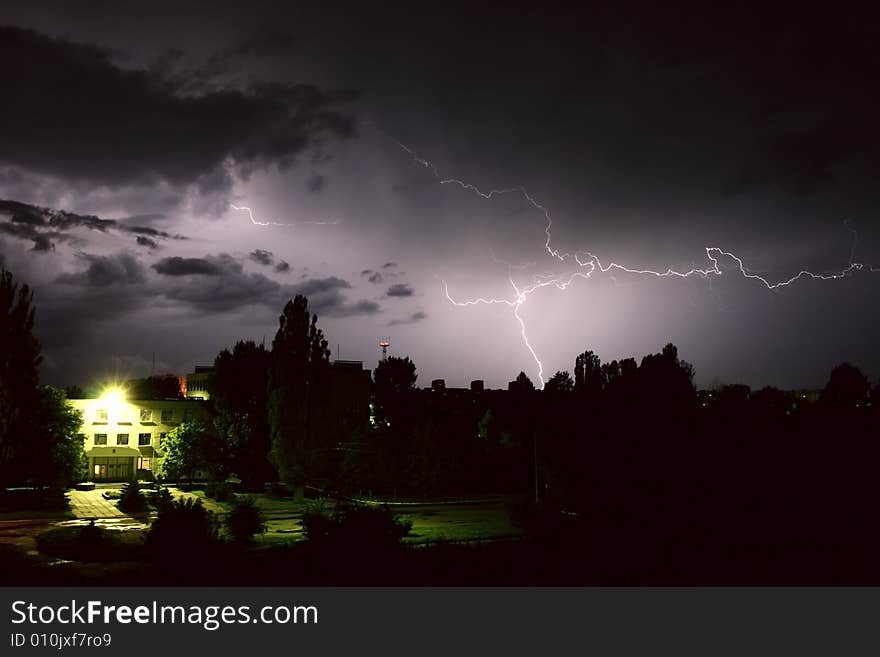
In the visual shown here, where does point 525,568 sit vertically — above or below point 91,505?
above

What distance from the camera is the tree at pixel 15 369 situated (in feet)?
69.7

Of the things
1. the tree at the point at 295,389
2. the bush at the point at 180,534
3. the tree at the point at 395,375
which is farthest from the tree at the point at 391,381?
the bush at the point at 180,534

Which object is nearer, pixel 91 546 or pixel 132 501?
pixel 91 546

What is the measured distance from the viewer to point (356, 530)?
15383 millimetres

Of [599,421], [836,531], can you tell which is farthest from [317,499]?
[836,531]

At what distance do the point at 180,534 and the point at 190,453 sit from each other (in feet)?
85.4

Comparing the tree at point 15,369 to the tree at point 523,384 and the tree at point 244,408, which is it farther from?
the tree at point 523,384

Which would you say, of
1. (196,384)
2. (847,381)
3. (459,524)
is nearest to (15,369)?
(459,524)

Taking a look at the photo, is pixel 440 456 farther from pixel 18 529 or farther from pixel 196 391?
pixel 196 391

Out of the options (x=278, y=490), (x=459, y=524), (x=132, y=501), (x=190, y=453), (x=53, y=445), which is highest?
(x=53, y=445)

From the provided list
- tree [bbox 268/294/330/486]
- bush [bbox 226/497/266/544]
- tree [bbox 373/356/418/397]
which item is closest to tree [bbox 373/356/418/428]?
tree [bbox 373/356/418/397]

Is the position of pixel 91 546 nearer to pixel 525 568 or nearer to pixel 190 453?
pixel 525 568

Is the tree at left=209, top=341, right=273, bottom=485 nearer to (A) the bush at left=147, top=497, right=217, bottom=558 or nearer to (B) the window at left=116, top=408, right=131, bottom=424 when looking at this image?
(B) the window at left=116, top=408, right=131, bottom=424

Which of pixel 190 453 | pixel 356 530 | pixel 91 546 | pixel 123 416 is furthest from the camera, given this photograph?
pixel 123 416
